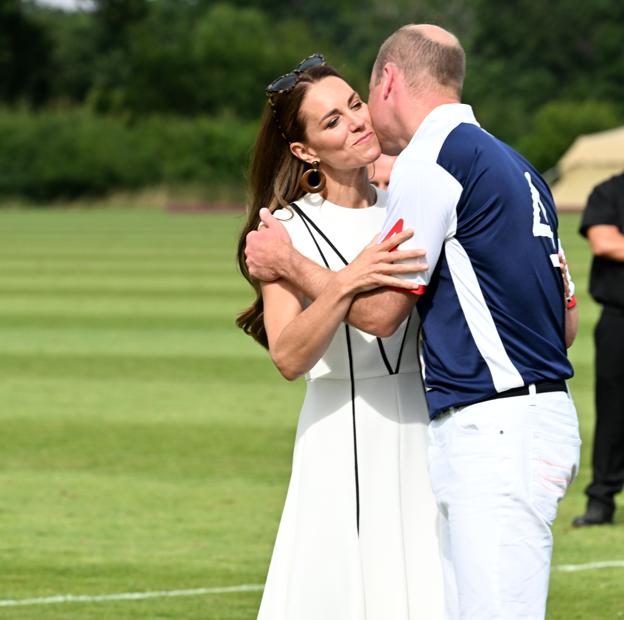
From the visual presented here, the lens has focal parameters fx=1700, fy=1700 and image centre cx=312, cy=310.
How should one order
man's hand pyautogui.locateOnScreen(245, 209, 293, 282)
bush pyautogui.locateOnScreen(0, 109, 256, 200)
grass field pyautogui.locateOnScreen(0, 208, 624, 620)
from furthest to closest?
bush pyautogui.locateOnScreen(0, 109, 256, 200)
grass field pyautogui.locateOnScreen(0, 208, 624, 620)
man's hand pyautogui.locateOnScreen(245, 209, 293, 282)

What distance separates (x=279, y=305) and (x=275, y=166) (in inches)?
22.3

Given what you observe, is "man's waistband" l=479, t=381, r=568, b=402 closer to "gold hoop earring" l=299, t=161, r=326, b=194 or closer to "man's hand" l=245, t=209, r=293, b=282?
"man's hand" l=245, t=209, r=293, b=282

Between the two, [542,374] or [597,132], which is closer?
[542,374]

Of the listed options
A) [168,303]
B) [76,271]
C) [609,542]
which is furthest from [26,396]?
[76,271]

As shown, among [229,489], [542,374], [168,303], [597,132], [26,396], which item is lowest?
[597,132]

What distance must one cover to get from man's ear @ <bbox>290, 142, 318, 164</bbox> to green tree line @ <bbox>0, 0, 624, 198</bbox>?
74.0 meters

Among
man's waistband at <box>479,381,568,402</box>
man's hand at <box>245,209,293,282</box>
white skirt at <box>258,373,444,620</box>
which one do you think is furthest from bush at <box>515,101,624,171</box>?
man's waistband at <box>479,381,568,402</box>

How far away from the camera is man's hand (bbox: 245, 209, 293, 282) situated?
15.0 feet

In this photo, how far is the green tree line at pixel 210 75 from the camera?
80688 mm

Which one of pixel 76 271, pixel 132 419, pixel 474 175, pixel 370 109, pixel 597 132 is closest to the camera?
pixel 474 175

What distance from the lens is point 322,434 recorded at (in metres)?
4.83

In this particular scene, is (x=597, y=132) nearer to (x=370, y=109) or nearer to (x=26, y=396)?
(x=26, y=396)

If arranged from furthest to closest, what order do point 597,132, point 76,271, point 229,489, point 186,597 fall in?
point 597,132
point 76,271
point 229,489
point 186,597

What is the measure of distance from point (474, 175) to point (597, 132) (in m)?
79.1
